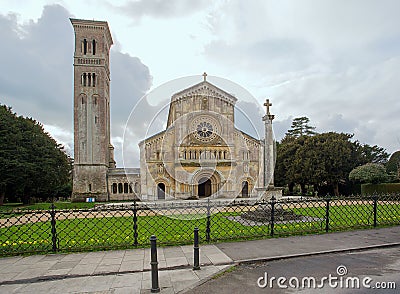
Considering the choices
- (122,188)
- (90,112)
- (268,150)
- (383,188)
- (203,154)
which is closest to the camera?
(268,150)

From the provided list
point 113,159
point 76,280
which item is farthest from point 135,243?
point 113,159

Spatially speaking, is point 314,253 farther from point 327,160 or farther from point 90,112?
point 90,112

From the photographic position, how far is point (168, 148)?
1559 inches

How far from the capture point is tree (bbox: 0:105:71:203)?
3058 centimetres

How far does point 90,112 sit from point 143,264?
3901cm

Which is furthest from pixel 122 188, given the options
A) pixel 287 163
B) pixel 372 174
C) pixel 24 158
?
pixel 372 174

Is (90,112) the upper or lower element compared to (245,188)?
upper

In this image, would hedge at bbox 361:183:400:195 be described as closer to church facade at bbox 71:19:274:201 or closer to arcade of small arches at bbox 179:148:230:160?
church facade at bbox 71:19:274:201

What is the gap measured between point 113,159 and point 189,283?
150ft

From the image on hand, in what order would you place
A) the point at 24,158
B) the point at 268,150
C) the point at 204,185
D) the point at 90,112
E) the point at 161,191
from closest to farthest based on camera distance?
the point at 268,150 → the point at 24,158 → the point at 161,191 → the point at 204,185 → the point at 90,112

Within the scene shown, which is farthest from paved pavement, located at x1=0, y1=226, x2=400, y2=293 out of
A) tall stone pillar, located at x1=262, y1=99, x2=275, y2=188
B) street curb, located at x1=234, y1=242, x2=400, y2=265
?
tall stone pillar, located at x1=262, y1=99, x2=275, y2=188

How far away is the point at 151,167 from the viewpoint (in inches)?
1533

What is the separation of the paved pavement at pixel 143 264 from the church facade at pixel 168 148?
2760cm

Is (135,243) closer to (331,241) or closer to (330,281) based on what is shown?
(330,281)
